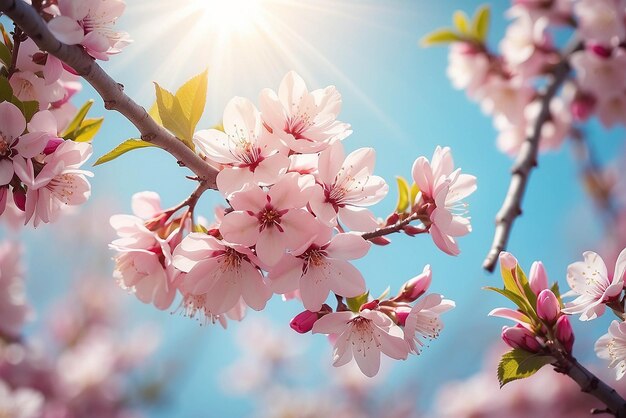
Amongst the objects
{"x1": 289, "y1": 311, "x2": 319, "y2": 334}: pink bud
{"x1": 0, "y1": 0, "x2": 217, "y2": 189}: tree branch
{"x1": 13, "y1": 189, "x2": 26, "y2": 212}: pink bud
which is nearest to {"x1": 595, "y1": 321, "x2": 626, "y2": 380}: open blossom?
{"x1": 289, "y1": 311, "x2": 319, "y2": 334}: pink bud

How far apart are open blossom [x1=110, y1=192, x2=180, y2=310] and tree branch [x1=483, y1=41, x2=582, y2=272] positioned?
856mm

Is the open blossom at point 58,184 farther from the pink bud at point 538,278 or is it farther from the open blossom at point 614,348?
the open blossom at point 614,348

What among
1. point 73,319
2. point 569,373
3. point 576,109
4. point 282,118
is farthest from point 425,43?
point 73,319

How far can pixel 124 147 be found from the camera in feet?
4.10

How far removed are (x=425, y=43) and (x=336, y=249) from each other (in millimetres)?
1803

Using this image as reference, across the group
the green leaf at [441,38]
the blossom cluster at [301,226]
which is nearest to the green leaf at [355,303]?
the blossom cluster at [301,226]

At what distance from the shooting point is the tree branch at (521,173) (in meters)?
1.60

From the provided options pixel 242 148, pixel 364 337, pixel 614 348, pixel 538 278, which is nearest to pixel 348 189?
pixel 242 148

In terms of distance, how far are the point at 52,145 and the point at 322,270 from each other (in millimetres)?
721

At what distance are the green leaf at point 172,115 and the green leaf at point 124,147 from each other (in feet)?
0.22

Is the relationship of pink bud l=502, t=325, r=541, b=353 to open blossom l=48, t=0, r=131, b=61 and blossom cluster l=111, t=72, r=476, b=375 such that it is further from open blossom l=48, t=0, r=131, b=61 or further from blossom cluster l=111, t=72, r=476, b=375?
open blossom l=48, t=0, r=131, b=61

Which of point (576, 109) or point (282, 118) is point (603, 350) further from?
point (576, 109)

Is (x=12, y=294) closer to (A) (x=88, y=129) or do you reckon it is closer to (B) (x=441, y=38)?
(A) (x=88, y=129)

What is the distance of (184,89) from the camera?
4.20 feet
